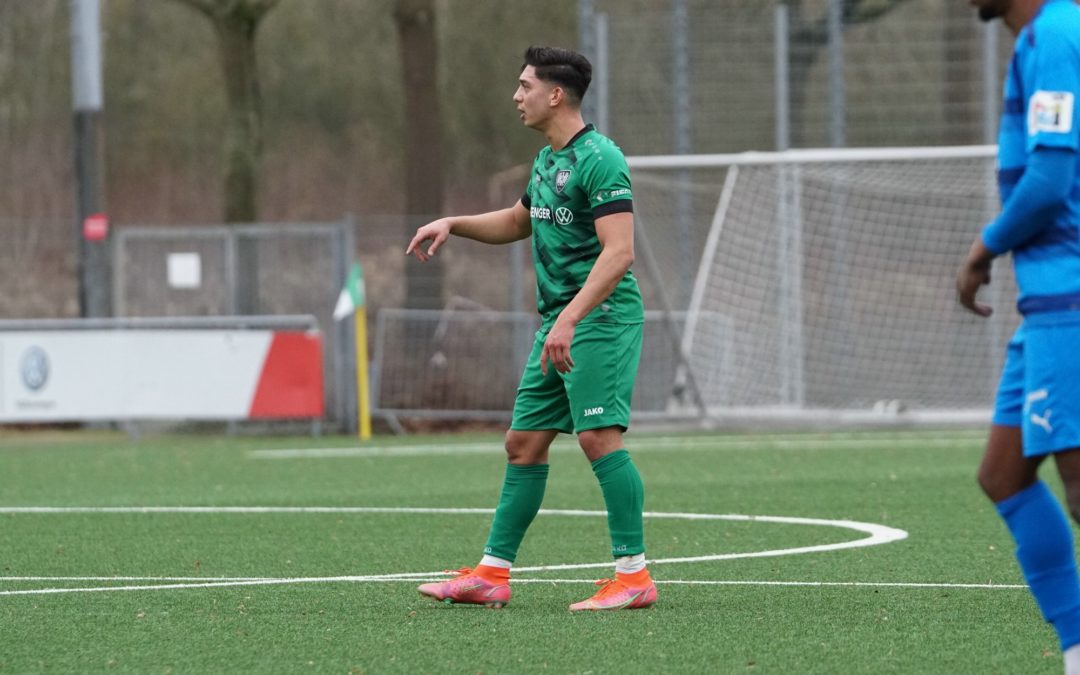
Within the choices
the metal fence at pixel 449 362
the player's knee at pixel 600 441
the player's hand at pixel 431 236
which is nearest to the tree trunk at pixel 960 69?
the metal fence at pixel 449 362

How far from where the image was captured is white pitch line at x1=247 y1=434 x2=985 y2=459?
16.3 m

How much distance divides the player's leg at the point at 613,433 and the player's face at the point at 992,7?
2410 mm

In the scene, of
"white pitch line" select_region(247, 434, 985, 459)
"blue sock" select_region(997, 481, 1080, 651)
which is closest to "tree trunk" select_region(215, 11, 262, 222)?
"white pitch line" select_region(247, 434, 985, 459)

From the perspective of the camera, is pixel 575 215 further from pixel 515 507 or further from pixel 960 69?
pixel 960 69

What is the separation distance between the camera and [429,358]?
68.6 ft

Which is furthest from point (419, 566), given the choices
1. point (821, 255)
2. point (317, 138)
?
point (317, 138)

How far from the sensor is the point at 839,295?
19.8 meters

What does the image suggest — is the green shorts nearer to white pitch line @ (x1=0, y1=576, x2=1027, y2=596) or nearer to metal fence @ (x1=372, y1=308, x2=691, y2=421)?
white pitch line @ (x1=0, y1=576, x2=1027, y2=596)

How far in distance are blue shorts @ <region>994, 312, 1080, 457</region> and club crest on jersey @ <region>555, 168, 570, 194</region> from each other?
246cm

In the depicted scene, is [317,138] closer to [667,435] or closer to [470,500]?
A: [667,435]

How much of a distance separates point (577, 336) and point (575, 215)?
0.45 meters

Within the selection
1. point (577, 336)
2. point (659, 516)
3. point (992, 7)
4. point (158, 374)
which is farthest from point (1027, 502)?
point (158, 374)

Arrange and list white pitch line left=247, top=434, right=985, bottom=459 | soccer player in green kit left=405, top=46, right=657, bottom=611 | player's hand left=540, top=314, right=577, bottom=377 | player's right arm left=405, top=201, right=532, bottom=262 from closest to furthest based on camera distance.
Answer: player's hand left=540, top=314, right=577, bottom=377, soccer player in green kit left=405, top=46, right=657, bottom=611, player's right arm left=405, top=201, right=532, bottom=262, white pitch line left=247, top=434, right=985, bottom=459

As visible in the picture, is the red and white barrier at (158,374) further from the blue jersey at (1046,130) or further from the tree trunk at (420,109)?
the blue jersey at (1046,130)
